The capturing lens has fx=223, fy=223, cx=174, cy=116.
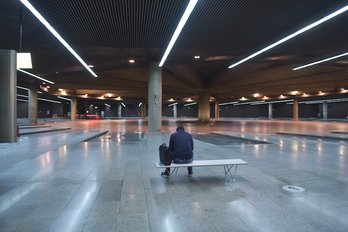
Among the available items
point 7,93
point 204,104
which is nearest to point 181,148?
point 7,93

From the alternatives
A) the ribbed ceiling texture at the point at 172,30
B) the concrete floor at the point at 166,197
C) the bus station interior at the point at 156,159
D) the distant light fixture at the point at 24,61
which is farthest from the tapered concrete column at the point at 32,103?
the distant light fixture at the point at 24,61

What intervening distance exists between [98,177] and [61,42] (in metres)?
8.06

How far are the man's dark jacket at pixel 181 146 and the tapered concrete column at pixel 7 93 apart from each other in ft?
11.2

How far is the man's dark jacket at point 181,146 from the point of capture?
5.28 metres

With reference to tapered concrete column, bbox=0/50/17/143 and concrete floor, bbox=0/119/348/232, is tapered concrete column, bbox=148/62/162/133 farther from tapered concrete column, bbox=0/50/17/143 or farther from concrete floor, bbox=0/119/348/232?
tapered concrete column, bbox=0/50/17/143

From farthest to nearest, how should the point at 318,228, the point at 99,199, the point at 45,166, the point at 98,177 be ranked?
the point at 45,166
the point at 98,177
the point at 99,199
the point at 318,228

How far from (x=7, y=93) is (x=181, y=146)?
150 inches

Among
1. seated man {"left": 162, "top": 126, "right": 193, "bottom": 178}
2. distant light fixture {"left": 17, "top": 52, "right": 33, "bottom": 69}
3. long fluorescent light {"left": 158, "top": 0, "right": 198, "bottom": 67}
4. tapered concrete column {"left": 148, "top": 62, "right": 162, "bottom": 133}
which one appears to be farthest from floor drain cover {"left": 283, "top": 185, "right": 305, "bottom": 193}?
tapered concrete column {"left": 148, "top": 62, "right": 162, "bottom": 133}

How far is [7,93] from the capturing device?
448 cm

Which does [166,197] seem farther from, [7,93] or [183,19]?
[183,19]

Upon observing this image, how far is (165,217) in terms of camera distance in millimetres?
3523

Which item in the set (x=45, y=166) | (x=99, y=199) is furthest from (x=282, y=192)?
(x=45, y=166)

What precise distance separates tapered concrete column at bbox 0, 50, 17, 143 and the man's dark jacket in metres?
3.42

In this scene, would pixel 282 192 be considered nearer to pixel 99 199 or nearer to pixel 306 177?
pixel 306 177
